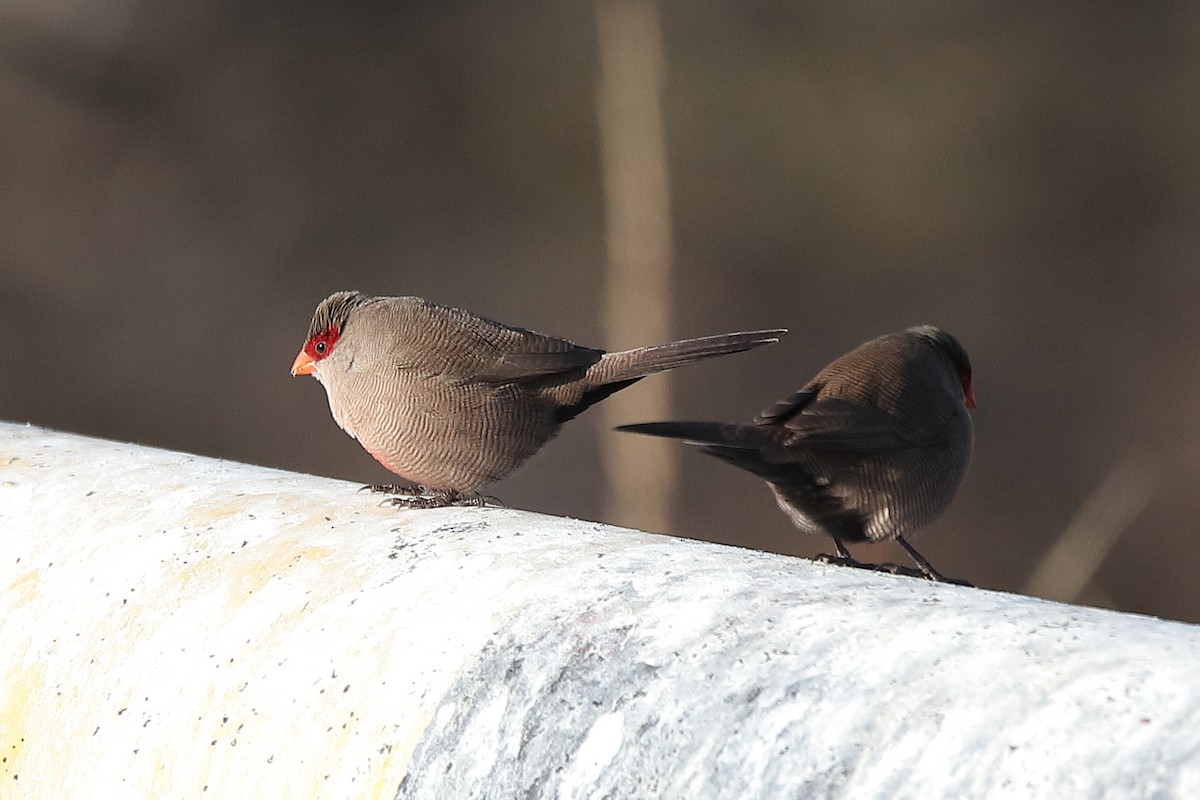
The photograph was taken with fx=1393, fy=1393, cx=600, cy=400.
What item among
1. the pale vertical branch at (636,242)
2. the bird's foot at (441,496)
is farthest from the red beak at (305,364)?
the pale vertical branch at (636,242)

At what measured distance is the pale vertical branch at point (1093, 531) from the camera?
598 centimetres

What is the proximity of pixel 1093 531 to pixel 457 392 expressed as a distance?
4.68m

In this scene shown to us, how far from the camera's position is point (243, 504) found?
2156 millimetres

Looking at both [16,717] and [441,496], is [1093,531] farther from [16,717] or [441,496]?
[16,717]

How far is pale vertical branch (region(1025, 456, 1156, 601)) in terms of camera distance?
19.6ft

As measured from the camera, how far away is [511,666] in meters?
1.44

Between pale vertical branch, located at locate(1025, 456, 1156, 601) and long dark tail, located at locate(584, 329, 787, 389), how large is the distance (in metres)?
2.93

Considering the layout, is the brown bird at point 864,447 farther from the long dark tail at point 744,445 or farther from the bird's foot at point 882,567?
the bird's foot at point 882,567

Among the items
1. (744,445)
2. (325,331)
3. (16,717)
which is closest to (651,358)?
(744,445)

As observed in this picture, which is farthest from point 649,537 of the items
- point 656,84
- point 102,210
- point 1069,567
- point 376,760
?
point 102,210

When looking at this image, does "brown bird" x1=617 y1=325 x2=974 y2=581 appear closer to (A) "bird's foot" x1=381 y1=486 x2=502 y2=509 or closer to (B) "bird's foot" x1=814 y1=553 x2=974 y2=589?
(B) "bird's foot" x1=814 y1=553 x2=974 y2=589

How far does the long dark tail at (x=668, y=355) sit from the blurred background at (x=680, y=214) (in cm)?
409

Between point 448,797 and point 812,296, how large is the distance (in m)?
7.46

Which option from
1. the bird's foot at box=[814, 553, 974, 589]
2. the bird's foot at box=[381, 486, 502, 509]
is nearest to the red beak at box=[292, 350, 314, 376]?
the bird's foot at box=[381, 486, 502, 509]
